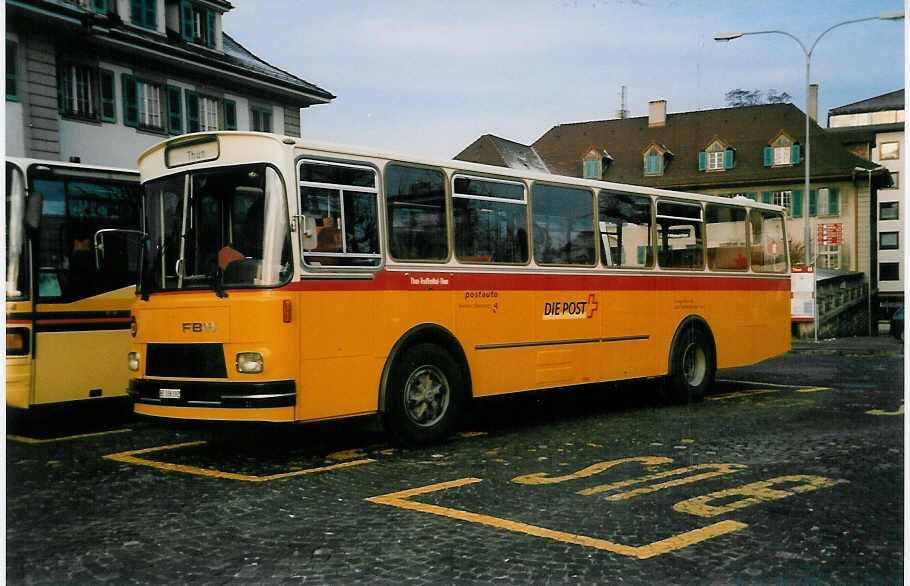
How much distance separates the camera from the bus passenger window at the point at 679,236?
1288cm

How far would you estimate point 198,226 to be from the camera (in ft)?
28.8

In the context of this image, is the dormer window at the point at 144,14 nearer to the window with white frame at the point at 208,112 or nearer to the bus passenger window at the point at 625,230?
the window with white frame at the point at 208,112

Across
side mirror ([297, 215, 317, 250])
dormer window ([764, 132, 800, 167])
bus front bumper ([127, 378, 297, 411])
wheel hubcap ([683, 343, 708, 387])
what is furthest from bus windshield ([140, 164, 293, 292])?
dormer window ([764, 132, 800, 167])

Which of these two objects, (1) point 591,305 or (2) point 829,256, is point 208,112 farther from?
(2) point 829,256

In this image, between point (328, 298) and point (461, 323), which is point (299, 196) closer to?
point (328, 298)

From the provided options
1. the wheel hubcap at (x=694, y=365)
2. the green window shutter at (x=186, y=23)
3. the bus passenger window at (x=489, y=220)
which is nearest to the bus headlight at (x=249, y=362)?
the bus passenger window at (x=489, y=220)

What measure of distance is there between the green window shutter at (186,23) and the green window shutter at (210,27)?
353 mm

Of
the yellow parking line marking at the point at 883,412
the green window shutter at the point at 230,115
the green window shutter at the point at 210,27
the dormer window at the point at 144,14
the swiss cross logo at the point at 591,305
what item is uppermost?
the dormer window at the point at 144,14

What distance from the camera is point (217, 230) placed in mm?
8609

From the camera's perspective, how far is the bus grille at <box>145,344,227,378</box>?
8.37 meters

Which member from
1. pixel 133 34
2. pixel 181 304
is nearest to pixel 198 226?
pixel 181 304

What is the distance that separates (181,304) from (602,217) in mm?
5404

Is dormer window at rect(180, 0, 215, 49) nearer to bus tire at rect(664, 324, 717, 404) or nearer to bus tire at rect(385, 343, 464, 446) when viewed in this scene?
bus tire at rect(385, 343, 464, 446)

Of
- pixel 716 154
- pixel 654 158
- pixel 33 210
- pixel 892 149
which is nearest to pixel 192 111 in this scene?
pixel 33 210
